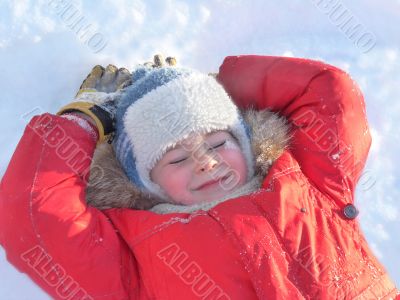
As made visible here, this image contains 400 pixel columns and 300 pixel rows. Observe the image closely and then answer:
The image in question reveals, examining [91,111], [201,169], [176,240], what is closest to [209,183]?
[201,169]

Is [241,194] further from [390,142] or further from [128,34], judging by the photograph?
[128,34]

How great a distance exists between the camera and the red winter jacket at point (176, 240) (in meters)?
1.42

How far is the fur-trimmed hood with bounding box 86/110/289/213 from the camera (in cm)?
163

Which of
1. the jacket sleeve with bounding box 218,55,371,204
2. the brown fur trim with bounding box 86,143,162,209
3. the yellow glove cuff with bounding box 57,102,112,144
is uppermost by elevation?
the yellow glove cuff with bounding box 57,102,112,144

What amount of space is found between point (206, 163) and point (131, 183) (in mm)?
266

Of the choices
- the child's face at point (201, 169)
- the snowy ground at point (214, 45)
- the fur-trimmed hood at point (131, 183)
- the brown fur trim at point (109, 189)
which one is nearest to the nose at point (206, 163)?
the child's face at point (201, 169)

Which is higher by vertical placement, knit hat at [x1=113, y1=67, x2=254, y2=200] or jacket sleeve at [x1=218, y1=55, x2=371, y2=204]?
knit hat at [x1=113, y1=67, x2=254, y2=200]

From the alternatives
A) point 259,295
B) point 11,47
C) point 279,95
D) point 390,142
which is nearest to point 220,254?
point 259,295

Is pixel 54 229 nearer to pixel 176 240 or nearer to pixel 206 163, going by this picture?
pixel 176 240

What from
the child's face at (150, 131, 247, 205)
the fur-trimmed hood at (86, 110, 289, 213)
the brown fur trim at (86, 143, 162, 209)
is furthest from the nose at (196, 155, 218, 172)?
the brown fur trim at (86, 143, 162, 209)

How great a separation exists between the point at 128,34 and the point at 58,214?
3.14ft

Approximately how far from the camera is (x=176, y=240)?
1.48m

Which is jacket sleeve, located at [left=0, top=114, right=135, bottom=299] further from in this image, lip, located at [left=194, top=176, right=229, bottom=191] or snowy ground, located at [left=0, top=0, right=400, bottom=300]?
snowy ground, located at [left=0, top=0, right=400, bottom=300]

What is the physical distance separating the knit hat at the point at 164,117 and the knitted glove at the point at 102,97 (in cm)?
4
